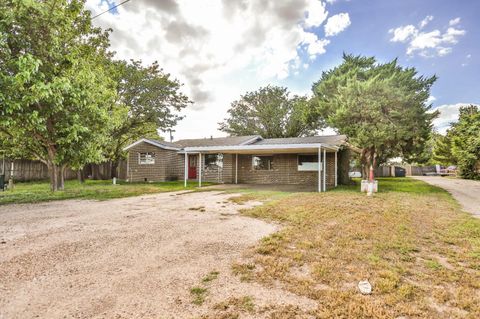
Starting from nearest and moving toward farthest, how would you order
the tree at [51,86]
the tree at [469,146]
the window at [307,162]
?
the tree at [51,86] < the window at [307,162] < the tree at [469,146]

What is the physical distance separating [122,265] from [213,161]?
49.9 feet

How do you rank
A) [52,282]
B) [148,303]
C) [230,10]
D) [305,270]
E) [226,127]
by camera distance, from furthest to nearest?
[226,127], [230,10], [305,270], [52,282], [148,303]

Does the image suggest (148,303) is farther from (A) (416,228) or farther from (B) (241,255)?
(A) (416,228)

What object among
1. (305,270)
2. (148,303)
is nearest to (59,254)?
(148,303)

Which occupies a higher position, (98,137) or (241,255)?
(98,137)

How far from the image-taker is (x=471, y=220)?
20.3ft

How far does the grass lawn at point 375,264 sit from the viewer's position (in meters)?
2.39

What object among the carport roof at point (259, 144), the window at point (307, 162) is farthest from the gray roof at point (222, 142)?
the window at point (307, 162)

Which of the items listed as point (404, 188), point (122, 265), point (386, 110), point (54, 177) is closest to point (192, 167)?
point (54, 177)

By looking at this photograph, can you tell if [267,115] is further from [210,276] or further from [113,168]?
[210,276]

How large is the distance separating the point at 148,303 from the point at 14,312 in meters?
1.13

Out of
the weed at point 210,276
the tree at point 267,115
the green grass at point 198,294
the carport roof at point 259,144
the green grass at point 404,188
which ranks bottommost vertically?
the green grass at point 198,294

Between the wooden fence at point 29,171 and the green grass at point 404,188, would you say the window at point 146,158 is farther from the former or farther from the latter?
the green grass at point 404,188

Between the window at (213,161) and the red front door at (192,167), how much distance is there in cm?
122
